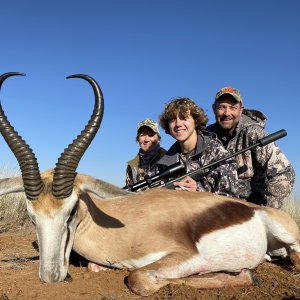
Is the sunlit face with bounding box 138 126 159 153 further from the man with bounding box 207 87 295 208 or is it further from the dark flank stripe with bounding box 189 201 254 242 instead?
the dark flank stripe with bounding box 189 201 254 242

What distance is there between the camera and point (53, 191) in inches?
155

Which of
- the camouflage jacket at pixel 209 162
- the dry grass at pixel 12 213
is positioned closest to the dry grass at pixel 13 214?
the dry grass at pixel 12 213

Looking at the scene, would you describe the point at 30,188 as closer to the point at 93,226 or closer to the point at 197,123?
the point at 93,226

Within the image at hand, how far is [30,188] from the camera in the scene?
3.97 m

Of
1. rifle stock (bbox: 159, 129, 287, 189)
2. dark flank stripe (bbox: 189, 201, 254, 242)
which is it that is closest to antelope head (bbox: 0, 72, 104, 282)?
dark flank stripe (bbox: 189, 201, 254, 242)

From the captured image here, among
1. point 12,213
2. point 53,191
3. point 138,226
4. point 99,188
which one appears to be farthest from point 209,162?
point 12,213

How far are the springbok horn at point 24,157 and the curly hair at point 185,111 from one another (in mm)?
3053

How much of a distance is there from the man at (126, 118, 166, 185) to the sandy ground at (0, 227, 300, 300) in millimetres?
3830

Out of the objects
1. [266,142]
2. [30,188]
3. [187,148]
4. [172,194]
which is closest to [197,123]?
[187,148]

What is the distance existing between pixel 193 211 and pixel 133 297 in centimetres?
138

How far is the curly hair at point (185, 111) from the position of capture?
6691mm

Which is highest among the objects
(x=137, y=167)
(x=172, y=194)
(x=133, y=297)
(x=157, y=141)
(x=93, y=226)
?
(x=157, y=141)

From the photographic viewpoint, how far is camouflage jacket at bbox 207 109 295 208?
7.48 meters

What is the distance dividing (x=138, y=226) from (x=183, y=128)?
2497 millimetres
